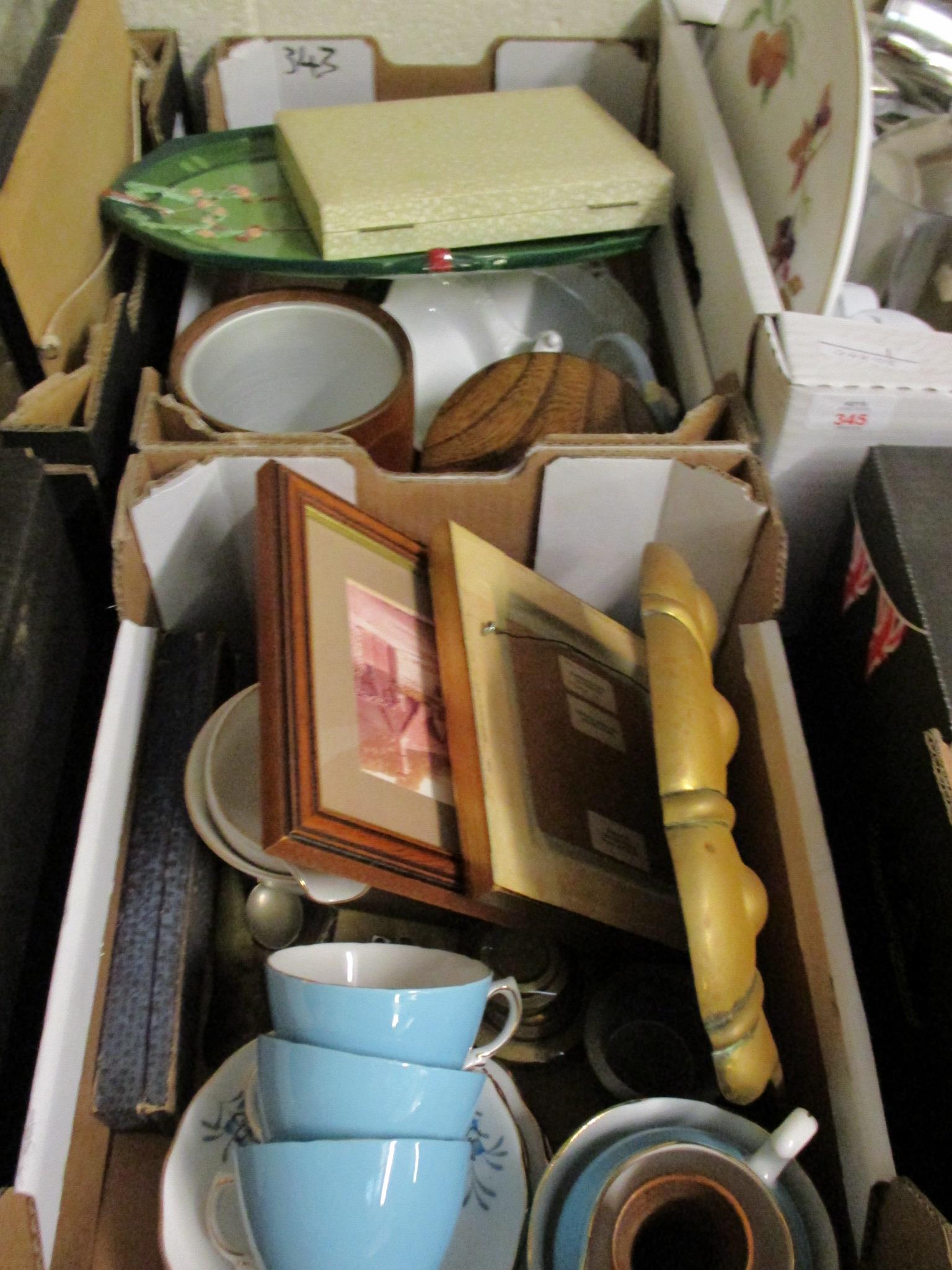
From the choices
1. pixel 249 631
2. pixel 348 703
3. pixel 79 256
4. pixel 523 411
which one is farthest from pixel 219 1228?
pixel 79 256

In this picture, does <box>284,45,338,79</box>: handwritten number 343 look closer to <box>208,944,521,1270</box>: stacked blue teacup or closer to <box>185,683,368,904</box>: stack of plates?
<box>185,683,368,904</box>: stack of plates

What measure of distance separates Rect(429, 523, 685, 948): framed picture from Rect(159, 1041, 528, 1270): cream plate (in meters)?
0.13

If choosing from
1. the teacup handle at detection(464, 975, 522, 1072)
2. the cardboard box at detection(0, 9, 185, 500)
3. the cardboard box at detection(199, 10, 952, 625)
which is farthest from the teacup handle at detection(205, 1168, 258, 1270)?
the cardboard box at detection(199, 10, 952, 625)

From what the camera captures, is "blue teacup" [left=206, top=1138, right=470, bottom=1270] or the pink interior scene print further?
the pink interior scene print

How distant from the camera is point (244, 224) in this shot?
0.77 m

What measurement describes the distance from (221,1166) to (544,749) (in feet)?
0.91

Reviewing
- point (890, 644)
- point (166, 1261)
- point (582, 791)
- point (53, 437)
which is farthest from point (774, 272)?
point (166, 1261)

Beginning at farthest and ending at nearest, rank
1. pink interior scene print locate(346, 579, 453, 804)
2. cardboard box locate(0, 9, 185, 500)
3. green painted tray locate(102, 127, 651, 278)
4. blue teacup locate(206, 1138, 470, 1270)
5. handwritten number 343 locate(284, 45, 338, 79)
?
1. handwritten number 343 locate(284, 45, 338, 79)
2. green painted tray locate(102, 127, 651, 278)
3. cardboard box locate(0, 9, 185, 500)
4. pink interior scene print locate(346, 579, 453, 804)
5. blue teacup locate(206, 1138, 470, 1270)

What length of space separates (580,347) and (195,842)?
20.6 inches

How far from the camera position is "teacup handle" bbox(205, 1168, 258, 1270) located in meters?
0.46

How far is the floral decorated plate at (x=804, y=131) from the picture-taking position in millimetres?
586

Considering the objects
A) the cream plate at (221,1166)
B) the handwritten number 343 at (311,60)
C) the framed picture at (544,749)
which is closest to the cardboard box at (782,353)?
the framed picture at (544,749)

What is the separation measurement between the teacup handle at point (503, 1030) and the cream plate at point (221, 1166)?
4 cm

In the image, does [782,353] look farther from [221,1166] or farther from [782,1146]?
[221,1166]
